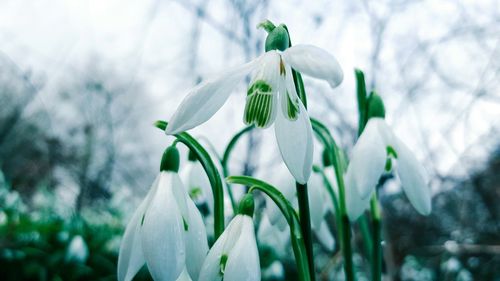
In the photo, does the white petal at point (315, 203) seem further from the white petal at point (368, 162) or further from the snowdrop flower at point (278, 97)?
the snowdrop flower at point (278, 97)

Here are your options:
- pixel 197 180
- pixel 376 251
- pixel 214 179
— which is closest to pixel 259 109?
pixel 214 179

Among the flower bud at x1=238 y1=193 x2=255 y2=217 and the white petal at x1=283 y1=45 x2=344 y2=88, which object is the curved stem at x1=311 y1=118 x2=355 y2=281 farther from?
the white petal at x1=283 y1=45 x2=344 y2=88

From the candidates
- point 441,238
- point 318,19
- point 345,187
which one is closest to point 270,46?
point 345,187

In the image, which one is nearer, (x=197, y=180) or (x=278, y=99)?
(x=278, y=99)

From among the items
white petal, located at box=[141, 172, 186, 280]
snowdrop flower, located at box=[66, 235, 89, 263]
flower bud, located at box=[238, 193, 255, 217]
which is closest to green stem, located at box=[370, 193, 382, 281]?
flower bud, located at box=[238, 193, 255, 217]

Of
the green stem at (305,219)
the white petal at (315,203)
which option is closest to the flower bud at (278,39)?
the green stem at (305,219)

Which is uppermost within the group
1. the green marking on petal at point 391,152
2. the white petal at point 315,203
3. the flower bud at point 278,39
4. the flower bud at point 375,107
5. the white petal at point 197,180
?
the flower bud at point 278,39

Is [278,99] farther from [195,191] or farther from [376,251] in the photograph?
[195,191]
